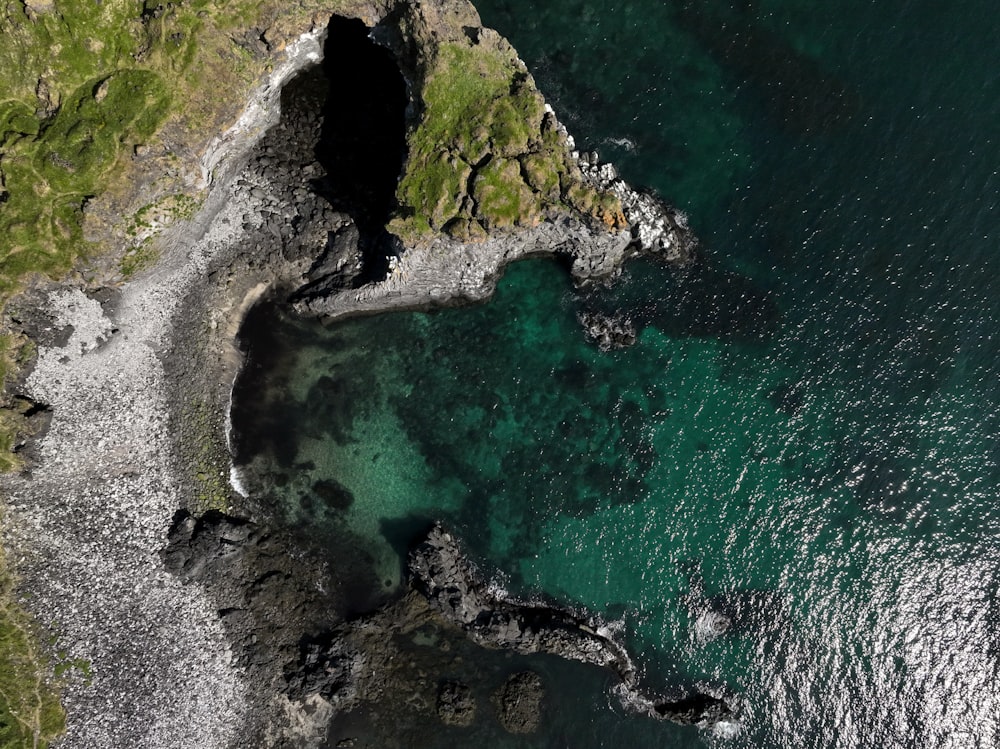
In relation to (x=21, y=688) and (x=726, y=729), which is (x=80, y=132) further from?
(x=726, y=729)

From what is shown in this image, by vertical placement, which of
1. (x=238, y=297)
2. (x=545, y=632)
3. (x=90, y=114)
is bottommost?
(x=545, y=632)

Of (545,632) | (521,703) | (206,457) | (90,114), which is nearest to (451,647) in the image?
(521,703)

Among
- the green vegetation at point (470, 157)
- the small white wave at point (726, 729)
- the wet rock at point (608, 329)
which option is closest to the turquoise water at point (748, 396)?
the small white wave at point (726, 729)

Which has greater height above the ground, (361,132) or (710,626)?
(361,132)

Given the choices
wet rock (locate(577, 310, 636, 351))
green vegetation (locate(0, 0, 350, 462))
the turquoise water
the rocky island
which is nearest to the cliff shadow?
the rocky island

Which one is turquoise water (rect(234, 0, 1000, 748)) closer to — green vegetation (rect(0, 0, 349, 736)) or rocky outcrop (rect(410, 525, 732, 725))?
rocky outcrop (rect(410, 525, 732, 725))
